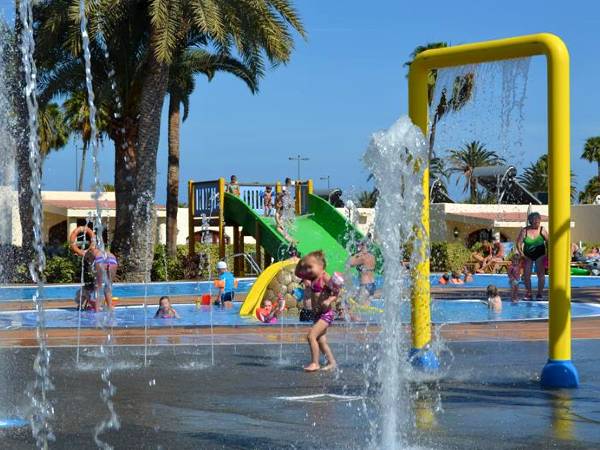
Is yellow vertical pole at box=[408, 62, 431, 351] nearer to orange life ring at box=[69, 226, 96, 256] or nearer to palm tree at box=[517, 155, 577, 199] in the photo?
orange life ring at box=[69, 226, 96, 256]

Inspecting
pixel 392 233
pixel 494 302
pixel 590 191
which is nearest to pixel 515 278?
pixel 494 302

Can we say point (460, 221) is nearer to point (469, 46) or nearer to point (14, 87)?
point (14, 87)

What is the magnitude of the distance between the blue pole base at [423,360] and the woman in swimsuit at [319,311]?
30.4 inches

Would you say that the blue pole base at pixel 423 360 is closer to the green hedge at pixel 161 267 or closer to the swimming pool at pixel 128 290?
the swimming pool at pixel 128 290

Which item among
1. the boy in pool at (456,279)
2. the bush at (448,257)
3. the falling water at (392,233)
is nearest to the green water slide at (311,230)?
the boy in pool at (456,279)

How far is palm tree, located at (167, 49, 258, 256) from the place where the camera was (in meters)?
30.1

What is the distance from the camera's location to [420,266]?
30.1ft

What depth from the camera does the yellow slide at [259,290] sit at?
650 inches

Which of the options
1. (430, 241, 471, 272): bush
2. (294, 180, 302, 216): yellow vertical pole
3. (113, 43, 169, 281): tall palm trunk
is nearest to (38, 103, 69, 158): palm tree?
(430, 241, 471, 272): bush

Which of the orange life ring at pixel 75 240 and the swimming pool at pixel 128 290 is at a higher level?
the orange life ring at pixel 75 240

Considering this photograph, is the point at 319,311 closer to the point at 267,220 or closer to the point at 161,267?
the point at 267,220

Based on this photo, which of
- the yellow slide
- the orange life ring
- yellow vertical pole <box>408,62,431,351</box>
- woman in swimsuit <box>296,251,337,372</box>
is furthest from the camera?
the orange life ring

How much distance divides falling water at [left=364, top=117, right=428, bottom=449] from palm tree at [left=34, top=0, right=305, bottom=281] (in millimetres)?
16440

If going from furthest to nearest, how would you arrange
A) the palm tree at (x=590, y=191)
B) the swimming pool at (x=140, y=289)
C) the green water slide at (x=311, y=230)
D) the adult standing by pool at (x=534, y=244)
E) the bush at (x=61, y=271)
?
the palm tree at (x=590, y=191) < the bush at (x=61, y=271) < the green water slide at (x=311, y=230) < the swimming pool at (x=140, y=289) < the adult standing by pool at (x=534, y=244)
